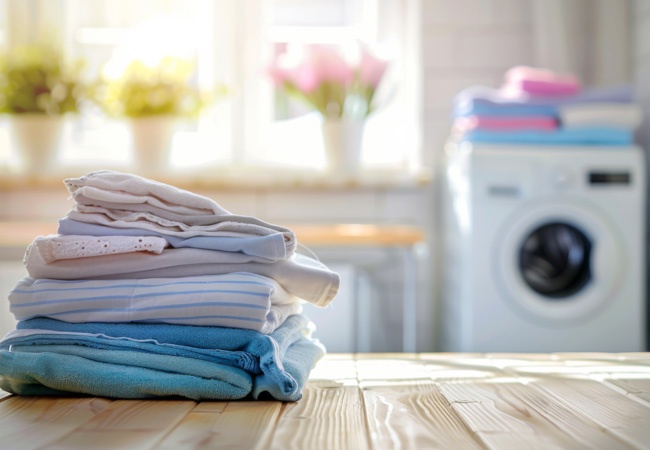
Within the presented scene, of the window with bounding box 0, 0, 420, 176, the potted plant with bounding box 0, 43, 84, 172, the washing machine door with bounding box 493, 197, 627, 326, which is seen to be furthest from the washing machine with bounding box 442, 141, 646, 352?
the potted plant with bounding box 0, 43, 84, 172

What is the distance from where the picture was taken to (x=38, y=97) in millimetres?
3068

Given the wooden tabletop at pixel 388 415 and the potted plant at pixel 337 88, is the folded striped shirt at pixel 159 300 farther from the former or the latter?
the potted plant at pixel 337 88

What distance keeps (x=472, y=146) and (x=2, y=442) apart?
230 cm

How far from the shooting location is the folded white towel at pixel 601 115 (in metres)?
2.72

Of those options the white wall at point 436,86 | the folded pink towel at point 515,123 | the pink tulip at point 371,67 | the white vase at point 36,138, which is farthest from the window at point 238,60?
the folded pink towel at point 515,123

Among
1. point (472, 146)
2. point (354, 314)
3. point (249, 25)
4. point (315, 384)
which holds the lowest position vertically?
point (354, 314)

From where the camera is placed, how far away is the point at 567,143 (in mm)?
2750

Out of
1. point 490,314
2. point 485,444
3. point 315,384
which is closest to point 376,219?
point 490,314

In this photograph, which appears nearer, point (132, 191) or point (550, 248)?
point (132, 191)

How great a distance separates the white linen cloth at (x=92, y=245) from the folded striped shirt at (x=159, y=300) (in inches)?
1.3

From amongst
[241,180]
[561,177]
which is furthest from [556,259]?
[241,180]

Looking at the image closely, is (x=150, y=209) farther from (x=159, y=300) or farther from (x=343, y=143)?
(x=343, y=143)

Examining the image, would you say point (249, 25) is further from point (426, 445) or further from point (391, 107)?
point (426, 445)

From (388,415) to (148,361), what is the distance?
0.26 meters
